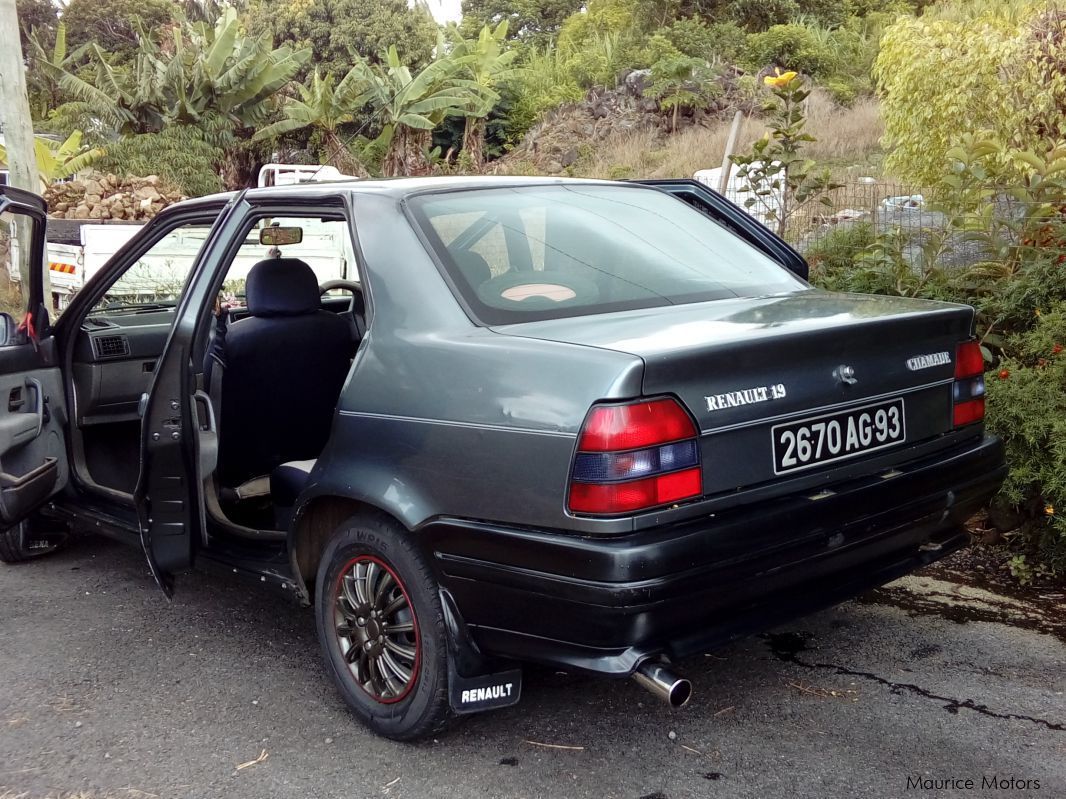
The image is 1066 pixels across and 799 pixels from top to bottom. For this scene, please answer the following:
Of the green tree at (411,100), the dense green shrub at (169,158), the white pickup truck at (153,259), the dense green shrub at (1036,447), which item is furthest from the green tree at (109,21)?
the dense green shrub at (1036,447)

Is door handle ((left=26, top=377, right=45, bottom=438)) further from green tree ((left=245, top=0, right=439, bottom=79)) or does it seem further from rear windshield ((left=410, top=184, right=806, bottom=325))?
green tree ((left=245, top=0, right=439, bottom=79))

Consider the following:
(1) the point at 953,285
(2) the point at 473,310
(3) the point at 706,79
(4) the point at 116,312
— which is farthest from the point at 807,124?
(2) the point at 473,310

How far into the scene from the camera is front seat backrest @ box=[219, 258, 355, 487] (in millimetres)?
4168

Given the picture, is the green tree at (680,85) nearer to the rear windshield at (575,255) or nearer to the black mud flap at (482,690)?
the rear windshield at (575,255)

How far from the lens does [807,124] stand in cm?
2161

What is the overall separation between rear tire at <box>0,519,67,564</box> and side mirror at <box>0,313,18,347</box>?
3.62 feet

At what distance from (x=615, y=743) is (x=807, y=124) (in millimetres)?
20118

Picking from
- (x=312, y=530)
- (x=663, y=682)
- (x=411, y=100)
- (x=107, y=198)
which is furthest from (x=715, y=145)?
(x=663, y=682)

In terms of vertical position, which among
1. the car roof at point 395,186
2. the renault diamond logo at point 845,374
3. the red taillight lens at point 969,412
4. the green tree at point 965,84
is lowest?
the red taillight lens at point 969,412

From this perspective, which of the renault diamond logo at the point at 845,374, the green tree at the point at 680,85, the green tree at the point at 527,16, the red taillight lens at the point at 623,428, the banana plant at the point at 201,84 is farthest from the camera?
the green tree at the point at 527,16

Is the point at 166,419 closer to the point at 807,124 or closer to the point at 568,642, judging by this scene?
the point at 568,642

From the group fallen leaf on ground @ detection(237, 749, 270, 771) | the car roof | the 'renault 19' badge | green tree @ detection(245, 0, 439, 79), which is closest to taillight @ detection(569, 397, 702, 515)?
the 'renault 19' badge

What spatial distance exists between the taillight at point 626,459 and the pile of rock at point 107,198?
59.9 feet

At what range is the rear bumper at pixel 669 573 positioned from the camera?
270 centimetres
